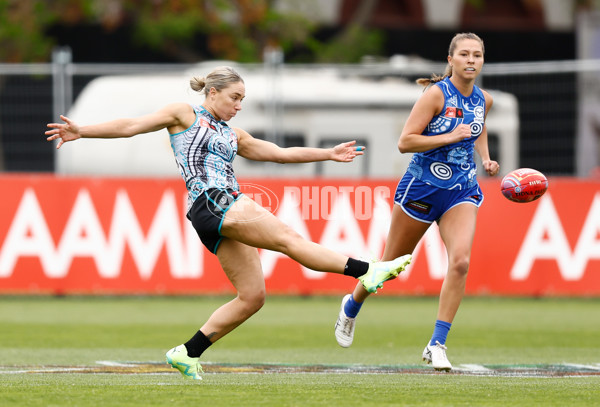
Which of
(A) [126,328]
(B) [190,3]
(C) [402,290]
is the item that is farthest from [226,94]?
(B) [190,3]

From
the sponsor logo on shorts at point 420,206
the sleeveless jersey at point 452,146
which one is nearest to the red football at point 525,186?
the sleeveless jersey at point 452,146

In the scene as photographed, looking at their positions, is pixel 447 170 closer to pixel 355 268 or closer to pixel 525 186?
pixel 525 186

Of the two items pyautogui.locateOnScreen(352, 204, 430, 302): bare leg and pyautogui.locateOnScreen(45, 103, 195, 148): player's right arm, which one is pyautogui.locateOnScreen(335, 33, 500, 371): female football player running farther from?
pyautogui.locateOnScreen(45, 103, 195, 148): player's right arm

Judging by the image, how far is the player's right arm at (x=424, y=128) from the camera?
8.23 metres

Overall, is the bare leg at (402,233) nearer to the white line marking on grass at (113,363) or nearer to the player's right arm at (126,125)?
the player's right arm at (126,125)

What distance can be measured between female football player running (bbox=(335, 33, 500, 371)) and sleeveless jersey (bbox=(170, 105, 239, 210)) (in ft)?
4.64

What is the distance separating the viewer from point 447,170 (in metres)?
8.48

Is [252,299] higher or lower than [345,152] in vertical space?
lower

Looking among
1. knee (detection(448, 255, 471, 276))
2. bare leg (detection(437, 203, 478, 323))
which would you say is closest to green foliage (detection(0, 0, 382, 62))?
bare leg (detection(437, 203, 478, 323))

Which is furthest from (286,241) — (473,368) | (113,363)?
(113,363)

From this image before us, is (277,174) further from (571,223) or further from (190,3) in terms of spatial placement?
(190,3)

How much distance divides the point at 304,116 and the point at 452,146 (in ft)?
31.6

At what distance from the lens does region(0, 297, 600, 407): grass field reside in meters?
7.02

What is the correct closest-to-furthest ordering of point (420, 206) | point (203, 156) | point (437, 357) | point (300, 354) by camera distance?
point (203, 156) → point (437, 357) → point (420, 206) → point (300, 354)
